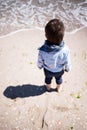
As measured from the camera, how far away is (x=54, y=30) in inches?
160

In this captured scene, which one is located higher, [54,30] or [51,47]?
[54,30]

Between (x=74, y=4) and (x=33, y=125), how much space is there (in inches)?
237

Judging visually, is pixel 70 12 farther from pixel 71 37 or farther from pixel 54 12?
pixel 71 37

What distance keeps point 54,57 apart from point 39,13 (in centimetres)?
447

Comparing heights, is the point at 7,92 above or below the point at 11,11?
below

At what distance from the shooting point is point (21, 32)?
7.31 m

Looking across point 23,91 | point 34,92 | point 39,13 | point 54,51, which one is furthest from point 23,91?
point 39,13

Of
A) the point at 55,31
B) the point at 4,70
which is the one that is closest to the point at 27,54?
the point at 4,70

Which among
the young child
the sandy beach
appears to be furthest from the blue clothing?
the sandy beach

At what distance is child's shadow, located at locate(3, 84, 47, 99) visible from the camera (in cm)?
533

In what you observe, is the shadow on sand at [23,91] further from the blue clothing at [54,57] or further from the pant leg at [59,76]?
the blue clothing at [54,57]

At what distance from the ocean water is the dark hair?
3287mm

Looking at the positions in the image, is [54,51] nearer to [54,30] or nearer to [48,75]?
[54,30]

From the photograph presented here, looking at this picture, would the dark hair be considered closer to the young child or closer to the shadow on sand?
the young child
